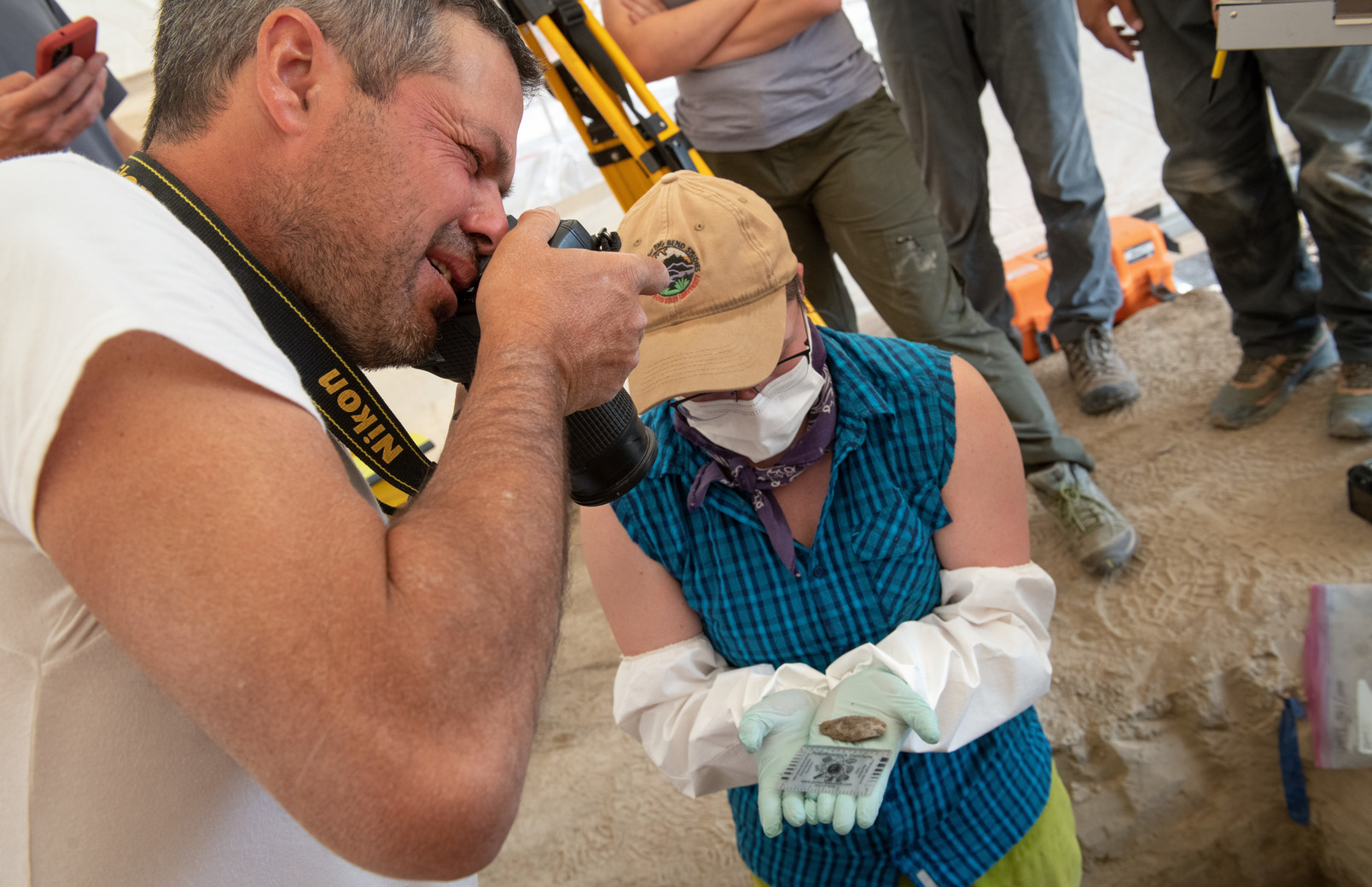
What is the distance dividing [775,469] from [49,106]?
4.89 feet

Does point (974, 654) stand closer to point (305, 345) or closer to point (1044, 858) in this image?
point (1044, 858)

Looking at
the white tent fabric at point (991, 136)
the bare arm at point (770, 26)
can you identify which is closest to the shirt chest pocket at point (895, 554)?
the bare arm at point (770, 26)

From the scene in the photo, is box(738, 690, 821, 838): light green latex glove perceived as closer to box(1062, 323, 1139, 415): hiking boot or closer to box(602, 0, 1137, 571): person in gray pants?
box(602, 0, 1137, 571): person in gray pants

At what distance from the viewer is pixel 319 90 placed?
29.1 inches

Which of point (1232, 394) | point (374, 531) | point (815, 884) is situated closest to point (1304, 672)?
point (1232, 394)

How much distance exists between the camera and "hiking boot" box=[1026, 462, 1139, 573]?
204 cm

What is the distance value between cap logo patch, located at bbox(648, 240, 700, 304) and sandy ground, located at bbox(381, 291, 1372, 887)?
1216mm

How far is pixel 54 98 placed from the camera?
1730 mm

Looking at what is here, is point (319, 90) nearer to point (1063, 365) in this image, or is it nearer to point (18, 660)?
point (18, 660)

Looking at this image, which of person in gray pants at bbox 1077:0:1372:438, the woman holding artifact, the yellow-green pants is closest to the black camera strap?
the woman holding artifact

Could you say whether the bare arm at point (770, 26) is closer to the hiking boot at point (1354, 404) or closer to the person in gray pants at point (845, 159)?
the person in gray pants at point (845, 159)

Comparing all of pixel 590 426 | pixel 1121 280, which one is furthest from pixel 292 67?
pixel 1121 280

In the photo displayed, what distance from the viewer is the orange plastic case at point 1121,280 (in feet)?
9.71

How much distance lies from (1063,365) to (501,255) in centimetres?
250
